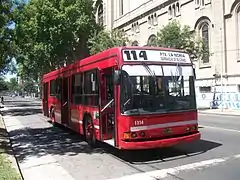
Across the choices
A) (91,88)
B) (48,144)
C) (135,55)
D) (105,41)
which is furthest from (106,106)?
(105,41)

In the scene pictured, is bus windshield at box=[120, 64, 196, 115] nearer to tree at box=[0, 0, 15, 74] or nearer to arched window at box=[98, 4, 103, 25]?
tree at box=[0, 0, 15, 74]

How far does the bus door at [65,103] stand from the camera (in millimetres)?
15820

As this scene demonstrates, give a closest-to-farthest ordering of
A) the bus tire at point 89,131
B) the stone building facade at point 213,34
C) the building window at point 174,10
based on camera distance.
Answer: the bus tire at point 89,131 → the stone building facade at point 213,34 → the building window at point 174,10

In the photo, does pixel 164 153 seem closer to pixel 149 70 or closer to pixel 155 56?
pixel 149 70

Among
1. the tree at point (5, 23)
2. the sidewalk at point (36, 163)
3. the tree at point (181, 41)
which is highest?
the tree at point (181, 41)

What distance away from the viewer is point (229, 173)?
26.2 ft

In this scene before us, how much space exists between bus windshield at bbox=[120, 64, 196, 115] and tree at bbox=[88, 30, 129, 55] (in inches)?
1257

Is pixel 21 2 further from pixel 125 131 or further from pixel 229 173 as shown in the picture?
pixel 229 173

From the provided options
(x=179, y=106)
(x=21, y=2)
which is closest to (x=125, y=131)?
(x=179, y=106)

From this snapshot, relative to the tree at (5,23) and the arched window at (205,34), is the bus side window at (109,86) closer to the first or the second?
the tree at (5,23)

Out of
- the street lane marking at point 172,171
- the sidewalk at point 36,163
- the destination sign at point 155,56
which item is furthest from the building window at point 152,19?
the street lane marking at point 172,171

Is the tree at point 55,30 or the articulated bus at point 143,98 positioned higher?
the tree at point 55,30

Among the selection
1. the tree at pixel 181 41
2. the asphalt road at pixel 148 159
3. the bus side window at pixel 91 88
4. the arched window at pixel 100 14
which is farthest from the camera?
the arched window at pixel 100 14

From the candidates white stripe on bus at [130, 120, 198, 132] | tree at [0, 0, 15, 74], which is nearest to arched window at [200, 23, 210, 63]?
tree at [0, 0, 15, 74]
